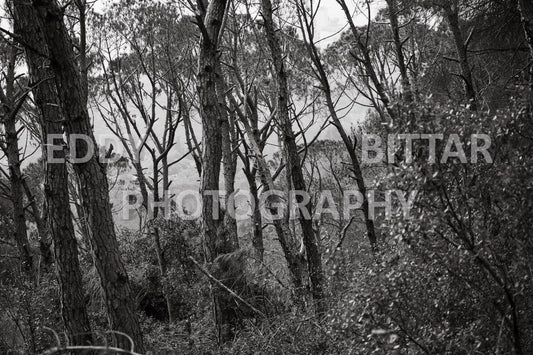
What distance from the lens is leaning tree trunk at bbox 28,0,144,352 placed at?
489cm

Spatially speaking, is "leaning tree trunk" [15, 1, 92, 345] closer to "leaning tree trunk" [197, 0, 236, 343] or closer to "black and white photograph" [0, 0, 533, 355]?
"black and white photograph" [0, 0, 533, 355]

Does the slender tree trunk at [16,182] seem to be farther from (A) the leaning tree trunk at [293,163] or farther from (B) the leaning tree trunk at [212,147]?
(A) the leaning tree trunk at [293,163]

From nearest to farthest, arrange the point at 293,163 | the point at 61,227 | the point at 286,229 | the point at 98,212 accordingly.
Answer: the point at 98,212, the point at 61,227, the point at 293,163, the point at 286,229

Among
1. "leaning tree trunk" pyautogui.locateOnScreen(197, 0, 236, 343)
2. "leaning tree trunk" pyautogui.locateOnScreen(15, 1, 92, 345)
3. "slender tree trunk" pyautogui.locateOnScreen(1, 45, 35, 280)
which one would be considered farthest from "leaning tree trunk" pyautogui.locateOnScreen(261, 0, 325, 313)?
"slender tree trunk" pyautogui.locateOnScreen(1, 45, 35, 280)

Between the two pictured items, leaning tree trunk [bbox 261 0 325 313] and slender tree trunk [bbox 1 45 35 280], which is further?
slender tree trunk [bbox 1 45 35 280]

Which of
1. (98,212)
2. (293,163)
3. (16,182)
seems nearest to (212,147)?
(293,163)

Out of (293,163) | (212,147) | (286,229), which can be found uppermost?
(212,147)

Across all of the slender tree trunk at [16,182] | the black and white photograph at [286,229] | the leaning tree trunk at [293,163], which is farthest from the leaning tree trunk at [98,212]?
the slender tree trunk at [16,182]

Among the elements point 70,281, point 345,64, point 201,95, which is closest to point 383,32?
point 345,64

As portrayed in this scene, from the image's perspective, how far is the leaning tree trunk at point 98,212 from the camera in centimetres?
489

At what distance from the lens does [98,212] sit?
5133 mm

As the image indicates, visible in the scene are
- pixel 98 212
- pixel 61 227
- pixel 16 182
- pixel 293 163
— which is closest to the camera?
pixel 98 212

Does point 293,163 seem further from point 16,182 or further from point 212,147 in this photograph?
point 16,182

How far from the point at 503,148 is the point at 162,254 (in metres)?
8.47
